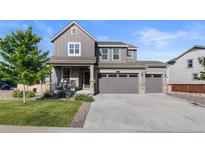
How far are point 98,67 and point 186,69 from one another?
46.3ft

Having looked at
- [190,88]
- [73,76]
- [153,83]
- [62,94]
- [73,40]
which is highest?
[73,40]

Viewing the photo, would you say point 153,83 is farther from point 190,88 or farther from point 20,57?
point 20,57

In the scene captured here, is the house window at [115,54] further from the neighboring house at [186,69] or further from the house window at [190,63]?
the house window at [190,63]

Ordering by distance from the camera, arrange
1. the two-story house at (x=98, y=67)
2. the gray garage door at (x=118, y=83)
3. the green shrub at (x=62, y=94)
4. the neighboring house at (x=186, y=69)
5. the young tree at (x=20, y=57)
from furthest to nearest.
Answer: the neighboring house at (x=186, y=69) < the gray garage door at (x=118, y=83) < the two-story house at (x=98, y=67) < the green shrub at (x=62, y=94) < the young tree at (x=20, y=57)

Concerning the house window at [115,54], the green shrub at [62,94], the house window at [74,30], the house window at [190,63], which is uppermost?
the house window at [74,30]

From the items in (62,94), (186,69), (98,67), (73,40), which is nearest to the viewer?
(62,94)

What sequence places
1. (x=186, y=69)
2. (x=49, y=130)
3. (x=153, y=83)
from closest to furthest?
(x=49, y=130)
(x=153, y=83)
(x=186, y=69)

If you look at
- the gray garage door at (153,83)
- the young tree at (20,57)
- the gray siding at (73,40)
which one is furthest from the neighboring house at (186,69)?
the young tree at (20,57)

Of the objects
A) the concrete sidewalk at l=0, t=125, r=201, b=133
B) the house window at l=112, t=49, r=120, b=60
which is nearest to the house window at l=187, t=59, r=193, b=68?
the house window at l=112, t=49, r=120, b=60

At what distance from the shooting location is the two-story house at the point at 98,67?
24013 millimetres

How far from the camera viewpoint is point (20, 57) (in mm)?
14617

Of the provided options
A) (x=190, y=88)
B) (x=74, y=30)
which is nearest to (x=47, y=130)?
(x=74, y=30)
